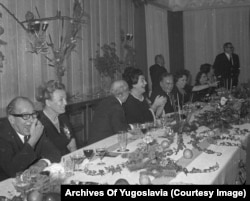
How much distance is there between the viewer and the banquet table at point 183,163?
6.54ft

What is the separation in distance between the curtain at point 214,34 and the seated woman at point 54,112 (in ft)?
25.3

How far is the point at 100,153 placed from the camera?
2.45m

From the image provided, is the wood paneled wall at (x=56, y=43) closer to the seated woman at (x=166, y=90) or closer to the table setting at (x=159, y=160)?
the seated woman at (x=166, y=90)

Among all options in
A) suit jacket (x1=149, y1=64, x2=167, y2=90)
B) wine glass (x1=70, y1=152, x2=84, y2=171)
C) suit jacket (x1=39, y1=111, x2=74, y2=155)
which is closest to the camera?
wine glass (x1=70, y1=152, x2=84, y2=171)

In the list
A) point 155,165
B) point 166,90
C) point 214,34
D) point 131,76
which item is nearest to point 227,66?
point 214,34

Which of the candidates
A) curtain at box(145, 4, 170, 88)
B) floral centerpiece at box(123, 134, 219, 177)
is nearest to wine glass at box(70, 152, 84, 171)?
floral centerpiece at box(123, 134, 219, 177)

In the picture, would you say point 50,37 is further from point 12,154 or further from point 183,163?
point 183,163

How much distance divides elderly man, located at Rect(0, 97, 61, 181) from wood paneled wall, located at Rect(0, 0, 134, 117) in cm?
200

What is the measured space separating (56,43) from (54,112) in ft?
9.44

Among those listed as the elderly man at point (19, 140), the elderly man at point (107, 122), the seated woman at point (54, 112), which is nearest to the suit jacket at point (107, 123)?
the elderly man at point (107, 122)

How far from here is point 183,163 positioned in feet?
7.66

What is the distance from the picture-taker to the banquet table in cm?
199

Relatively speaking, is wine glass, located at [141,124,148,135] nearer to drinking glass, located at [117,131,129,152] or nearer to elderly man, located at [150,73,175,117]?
drinking glass, located at [117,131,129,152]

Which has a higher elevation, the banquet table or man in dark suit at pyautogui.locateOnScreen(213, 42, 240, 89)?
man in dark suit at pyautogui.locateOnScreen(213, 42, 240, 89)
